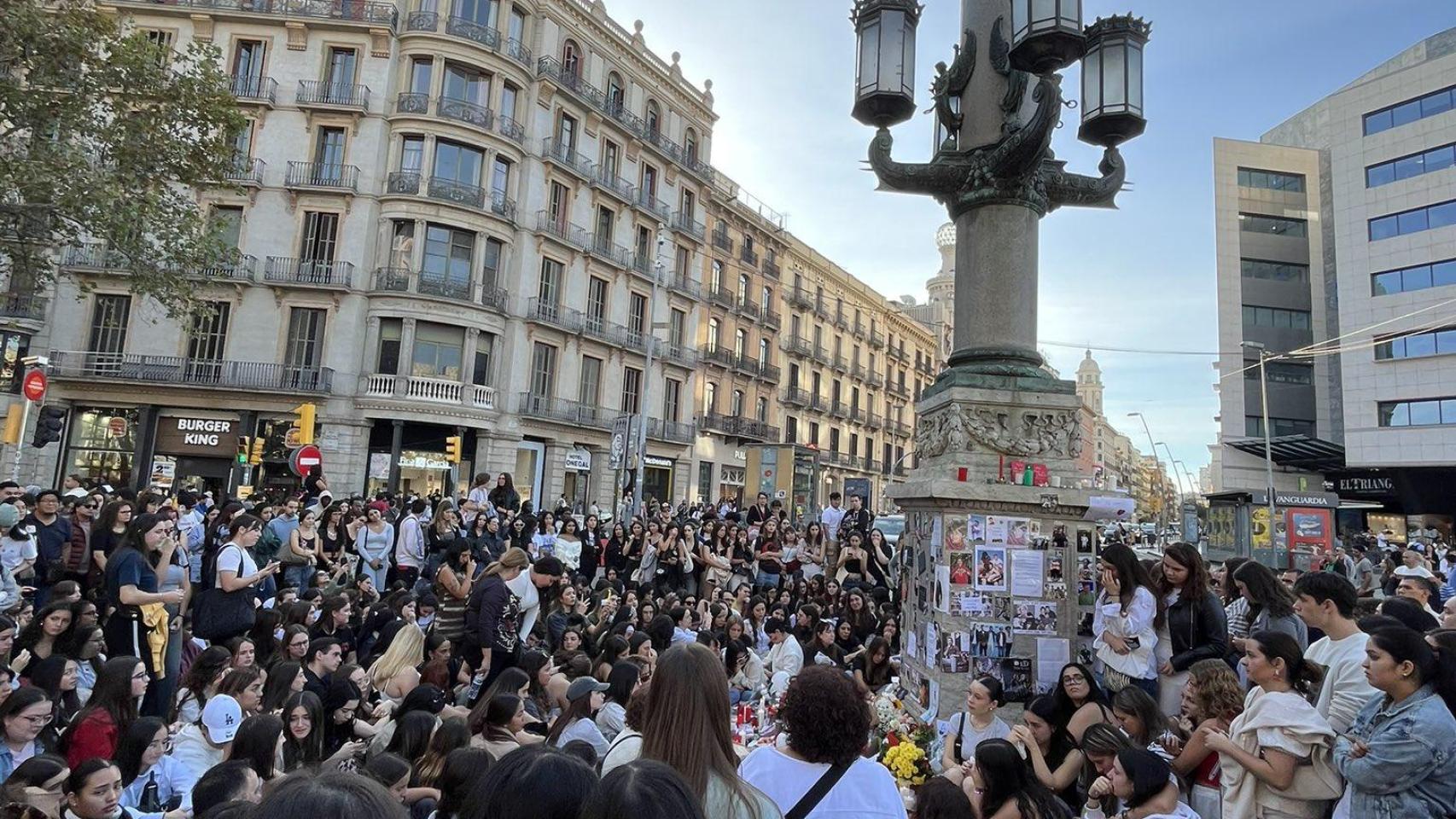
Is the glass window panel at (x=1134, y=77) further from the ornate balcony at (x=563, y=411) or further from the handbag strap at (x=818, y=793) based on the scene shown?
the ornate balcony at (x=563, y=411)

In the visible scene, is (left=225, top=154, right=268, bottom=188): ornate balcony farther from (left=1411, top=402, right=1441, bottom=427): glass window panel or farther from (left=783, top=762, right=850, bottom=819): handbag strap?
(left=1411, top=402, right=1441, bottom=427): glass window panel

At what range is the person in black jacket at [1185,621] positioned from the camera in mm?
5023

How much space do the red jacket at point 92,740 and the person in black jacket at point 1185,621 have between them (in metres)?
6.30

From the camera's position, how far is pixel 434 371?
28406 millimetres

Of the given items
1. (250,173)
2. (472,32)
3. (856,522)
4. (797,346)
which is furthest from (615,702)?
(797,346)

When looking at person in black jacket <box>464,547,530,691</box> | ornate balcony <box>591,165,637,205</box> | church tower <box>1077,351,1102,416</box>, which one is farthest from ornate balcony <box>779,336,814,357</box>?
church tower <box>1077,351,1102,416</box>

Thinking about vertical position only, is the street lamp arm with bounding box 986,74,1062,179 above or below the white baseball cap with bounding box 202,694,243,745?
above

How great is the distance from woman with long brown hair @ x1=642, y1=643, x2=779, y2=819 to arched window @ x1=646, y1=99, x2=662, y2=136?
3814 cm

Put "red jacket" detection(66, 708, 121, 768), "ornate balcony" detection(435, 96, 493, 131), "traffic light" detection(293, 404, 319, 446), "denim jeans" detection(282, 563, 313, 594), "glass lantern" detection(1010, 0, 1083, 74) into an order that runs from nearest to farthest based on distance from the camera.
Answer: "red jacket" detection(66, 708, 121, 768), "glass lantern" detection(1010, 0, 1083, 74), "denim jeans" detection(282, 563, 313, 594), "traffic light" detection(293, 404, 319, 446), "ornate balcony" detection(435, 96, 493, 131)

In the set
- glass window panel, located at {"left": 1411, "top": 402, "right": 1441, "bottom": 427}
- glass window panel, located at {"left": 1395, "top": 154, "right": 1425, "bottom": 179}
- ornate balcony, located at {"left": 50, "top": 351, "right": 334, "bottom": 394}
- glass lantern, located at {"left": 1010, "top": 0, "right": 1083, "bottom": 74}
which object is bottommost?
glass lantern, located at {"left": 1010, "top": 0, "right": 1083, "bottom": 74}

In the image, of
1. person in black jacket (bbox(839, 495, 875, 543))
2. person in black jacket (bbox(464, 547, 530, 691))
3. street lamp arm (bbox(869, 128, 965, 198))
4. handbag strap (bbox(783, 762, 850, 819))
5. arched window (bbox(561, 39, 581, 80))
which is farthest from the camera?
arched window (bbox(561, 39, 581, 80))

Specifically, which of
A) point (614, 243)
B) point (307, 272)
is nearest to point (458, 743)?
point (307, 272)

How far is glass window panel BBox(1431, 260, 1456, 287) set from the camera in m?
31.7

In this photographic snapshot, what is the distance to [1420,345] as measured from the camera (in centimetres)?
3250
